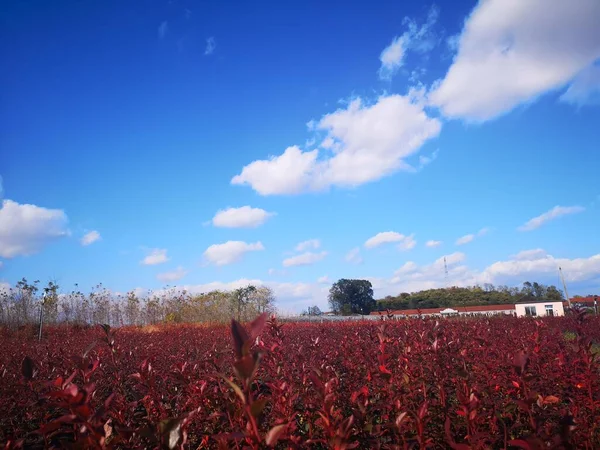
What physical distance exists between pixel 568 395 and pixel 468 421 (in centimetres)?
183

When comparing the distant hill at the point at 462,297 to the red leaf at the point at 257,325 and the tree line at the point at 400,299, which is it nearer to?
the tree line at the point at 400,299

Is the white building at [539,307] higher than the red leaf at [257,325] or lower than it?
lower

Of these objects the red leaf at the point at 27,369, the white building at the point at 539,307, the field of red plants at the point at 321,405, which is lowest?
the white building at the point at 539,307

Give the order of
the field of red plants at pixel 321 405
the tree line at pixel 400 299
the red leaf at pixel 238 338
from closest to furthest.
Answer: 1. the red leaf at pixel 238 338
2. the field of red plants at pixel 321 405
3. the tree line at pixel 400 299

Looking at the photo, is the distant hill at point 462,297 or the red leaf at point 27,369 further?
the distant hill at point 462,297

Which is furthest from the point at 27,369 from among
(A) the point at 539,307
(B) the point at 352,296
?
(B) the point at 352,296

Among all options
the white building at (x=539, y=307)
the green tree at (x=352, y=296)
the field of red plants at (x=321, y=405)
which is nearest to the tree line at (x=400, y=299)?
the green tree at (x=352, y=296)

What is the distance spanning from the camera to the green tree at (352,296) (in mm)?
59250

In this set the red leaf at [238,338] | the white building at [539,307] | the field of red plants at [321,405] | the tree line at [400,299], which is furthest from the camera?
the tree line at [400,299]

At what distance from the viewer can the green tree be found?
5925cm

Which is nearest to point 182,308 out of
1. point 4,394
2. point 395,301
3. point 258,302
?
point 258,302

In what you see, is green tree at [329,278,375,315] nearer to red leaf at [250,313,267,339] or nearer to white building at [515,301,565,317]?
white building at [515,301,565,317]

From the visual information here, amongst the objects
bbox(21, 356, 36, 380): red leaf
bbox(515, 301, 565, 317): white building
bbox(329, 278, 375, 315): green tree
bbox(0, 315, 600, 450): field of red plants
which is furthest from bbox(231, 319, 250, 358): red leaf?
bbox(329, 278, 375, 315): green tree

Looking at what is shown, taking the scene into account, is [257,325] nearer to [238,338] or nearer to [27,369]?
[238,338]
